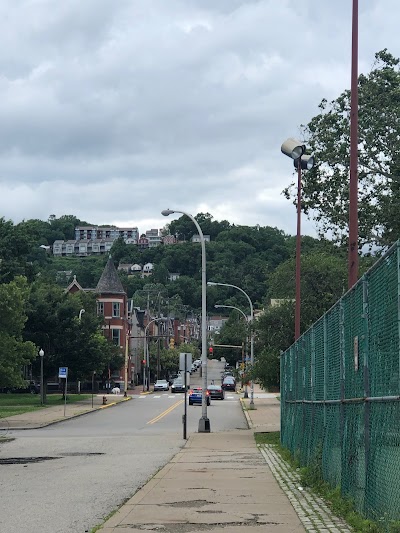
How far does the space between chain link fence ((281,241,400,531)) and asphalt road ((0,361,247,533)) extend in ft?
10.8

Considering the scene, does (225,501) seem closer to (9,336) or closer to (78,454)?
(78,454)

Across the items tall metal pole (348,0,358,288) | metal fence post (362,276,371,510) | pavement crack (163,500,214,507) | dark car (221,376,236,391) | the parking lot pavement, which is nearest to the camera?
metal fence post (362,276,371,510)

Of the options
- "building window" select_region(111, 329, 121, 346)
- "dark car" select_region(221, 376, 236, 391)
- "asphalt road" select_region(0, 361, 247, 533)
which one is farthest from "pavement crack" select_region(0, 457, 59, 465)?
"building window" select_region(111, 329, 121, 346)

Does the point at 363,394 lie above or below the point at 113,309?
below

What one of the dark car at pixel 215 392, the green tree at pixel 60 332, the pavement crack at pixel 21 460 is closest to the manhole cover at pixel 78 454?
the pavement crack at pixel 21 460

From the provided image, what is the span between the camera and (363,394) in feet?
31.0

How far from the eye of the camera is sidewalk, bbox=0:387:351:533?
935 cm

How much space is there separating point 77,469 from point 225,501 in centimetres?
744

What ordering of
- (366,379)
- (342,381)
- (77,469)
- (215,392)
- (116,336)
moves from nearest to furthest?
(366,379) → (342,381) → (77,469) → (215,392) → (116,336)

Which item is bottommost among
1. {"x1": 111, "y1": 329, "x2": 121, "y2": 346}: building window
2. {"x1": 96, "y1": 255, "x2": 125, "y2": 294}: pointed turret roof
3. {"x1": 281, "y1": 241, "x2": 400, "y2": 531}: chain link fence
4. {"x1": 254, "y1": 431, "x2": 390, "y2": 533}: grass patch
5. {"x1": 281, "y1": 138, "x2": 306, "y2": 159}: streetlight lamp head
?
{"x1": 254, "y1": 431, "x2": 390, "y2": 533}: grass patch

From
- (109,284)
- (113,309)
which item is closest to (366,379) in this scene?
(113,309)

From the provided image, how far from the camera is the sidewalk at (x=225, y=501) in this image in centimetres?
935

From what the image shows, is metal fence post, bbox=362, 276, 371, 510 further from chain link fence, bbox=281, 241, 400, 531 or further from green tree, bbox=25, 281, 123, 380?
green tree, bbox=25, 281, 123, 380

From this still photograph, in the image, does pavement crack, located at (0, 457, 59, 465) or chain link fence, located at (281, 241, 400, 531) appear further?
pavement crack, located at (0, 457, 59, 465)
